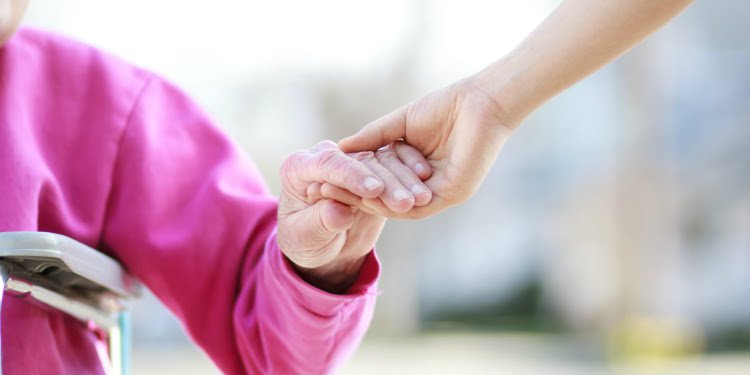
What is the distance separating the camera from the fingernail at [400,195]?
89 cm

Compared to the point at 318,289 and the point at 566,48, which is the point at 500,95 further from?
the point at 318,289

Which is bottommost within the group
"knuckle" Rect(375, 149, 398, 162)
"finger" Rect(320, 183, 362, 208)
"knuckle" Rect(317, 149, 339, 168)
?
"finger" Rect(320, 183, 362, 208)

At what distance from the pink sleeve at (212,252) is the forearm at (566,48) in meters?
0.31

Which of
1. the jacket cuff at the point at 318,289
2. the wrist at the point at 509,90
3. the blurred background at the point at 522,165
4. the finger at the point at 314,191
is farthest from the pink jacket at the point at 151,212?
the blurred background at the point at 522,165

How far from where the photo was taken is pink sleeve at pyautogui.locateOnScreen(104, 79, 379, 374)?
43.9 inches

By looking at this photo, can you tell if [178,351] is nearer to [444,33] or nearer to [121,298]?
[444,33]

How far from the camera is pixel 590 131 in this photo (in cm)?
1109

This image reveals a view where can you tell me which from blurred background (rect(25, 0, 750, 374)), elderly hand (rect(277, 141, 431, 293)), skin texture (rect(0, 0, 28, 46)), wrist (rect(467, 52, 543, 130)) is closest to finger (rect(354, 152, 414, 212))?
elderly hand (rect(277, 141, 431, 293))

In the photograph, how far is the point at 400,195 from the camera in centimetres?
89

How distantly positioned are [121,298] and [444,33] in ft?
28.1

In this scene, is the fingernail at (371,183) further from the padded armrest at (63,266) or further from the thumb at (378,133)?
the padded armrest at (63,266)

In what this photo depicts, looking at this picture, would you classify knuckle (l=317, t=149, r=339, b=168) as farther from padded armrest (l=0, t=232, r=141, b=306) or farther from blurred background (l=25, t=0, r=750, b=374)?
blurred background (l=25, t=0, r=750, b=374)

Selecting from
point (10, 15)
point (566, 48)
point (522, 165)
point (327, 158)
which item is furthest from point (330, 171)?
point (522, 165)

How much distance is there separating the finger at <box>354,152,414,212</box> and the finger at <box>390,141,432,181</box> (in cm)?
3
